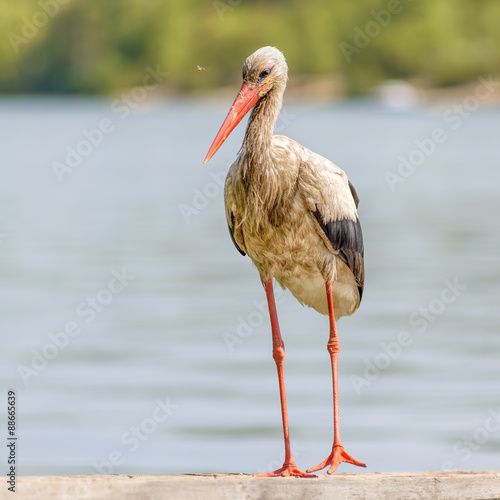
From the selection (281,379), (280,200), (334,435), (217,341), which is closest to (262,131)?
(280,200)

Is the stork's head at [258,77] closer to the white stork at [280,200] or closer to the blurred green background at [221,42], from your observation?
the white stork at [280,200]

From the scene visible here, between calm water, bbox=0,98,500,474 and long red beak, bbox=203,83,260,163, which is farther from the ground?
calm water, bbox=0,98,500,474

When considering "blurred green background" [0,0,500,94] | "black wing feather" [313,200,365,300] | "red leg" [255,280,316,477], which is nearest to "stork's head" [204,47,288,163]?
"black wing feather" [313,200,365,300]

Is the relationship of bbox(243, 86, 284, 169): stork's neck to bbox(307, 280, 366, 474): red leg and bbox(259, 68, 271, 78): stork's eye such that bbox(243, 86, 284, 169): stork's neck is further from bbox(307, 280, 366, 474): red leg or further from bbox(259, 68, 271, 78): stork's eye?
bbox(307, 280, 366, 474): red leg

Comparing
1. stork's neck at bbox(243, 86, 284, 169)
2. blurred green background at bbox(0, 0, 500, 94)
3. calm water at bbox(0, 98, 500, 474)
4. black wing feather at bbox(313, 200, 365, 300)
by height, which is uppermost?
blurred green background at bbox(0, 0, 500, 94)

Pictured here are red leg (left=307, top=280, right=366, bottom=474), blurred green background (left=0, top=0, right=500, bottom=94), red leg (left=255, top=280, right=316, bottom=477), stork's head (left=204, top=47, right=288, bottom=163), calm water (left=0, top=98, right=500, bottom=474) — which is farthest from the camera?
blurred green background (left=0, top=0, right=500, bottom=94)

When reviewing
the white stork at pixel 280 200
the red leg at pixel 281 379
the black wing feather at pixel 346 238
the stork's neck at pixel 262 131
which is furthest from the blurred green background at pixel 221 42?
the stork's neck at pixel 262 131

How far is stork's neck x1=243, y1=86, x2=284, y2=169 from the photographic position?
809cm

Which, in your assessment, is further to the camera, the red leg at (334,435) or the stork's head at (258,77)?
the red leg at (334,435)

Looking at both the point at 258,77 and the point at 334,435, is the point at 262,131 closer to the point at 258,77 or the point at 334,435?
the point at 258,77

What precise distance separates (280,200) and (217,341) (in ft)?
34.1

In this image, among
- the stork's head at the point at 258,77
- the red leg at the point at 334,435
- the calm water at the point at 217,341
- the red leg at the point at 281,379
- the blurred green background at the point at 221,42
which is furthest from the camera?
the blurred green background at the point at 221,42

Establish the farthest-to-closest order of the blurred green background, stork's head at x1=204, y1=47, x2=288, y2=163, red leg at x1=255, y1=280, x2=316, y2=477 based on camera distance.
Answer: the blurred green background → stork's head at x1=204, y1=47, x2=288, y2=163 → red leg at x1=255, y1=280, x2=316, y2=477

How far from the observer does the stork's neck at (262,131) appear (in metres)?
8.09
